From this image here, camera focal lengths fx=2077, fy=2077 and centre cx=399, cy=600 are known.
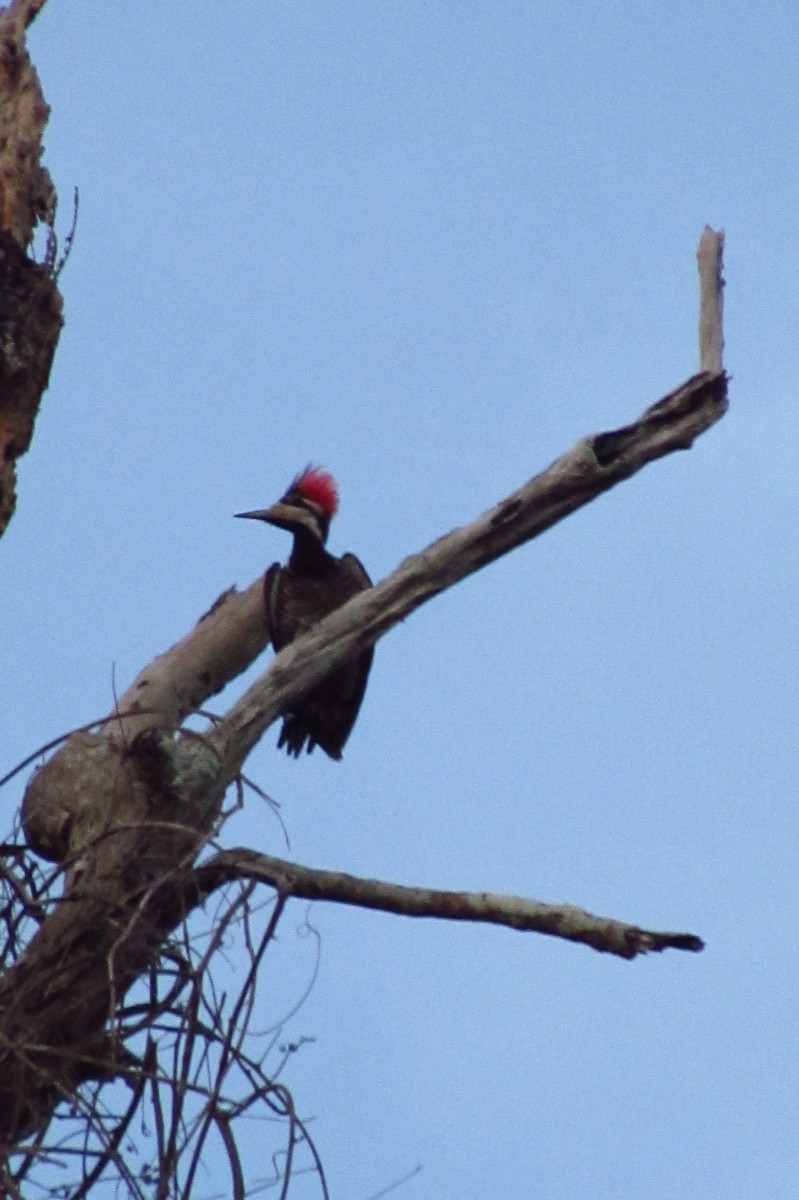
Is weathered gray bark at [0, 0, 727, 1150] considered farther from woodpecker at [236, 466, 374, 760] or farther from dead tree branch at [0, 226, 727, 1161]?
woodpecker at [236, 466, 374, 760]

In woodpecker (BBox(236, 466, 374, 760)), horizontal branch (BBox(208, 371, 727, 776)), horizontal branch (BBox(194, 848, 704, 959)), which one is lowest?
horizontal branch (BBox(194, 848, 704, 959))

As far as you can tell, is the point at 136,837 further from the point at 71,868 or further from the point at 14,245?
the point at 14,245

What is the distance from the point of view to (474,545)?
4082 millimetres

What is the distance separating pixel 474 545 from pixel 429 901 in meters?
0.83

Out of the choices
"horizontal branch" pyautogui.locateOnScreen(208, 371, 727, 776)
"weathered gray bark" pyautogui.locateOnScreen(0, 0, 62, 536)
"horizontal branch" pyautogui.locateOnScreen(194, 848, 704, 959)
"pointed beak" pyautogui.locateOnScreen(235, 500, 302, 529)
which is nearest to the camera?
"horizontal branch" pyautogui.locateOnScreen(194, 848, 704, 959)

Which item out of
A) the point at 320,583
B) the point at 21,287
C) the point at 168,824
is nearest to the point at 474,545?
the point at 168,824

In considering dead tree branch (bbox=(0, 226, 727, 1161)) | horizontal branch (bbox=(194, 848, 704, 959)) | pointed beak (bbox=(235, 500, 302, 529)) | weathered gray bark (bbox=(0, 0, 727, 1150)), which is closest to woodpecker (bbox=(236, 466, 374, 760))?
pointed beak (bbox=(235, 500, 302, 529))

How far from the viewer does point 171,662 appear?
4.83m

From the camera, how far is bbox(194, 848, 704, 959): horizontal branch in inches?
130

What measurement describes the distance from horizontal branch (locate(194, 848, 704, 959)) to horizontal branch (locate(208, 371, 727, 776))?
248 millimetres

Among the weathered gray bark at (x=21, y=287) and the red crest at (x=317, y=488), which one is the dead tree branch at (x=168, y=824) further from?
the red crest at (x=317, y=488)


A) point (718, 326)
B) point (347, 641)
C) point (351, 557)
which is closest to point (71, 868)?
point (347, 641)

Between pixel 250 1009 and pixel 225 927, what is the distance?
5.1 inches

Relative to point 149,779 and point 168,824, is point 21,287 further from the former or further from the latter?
point 168,824
